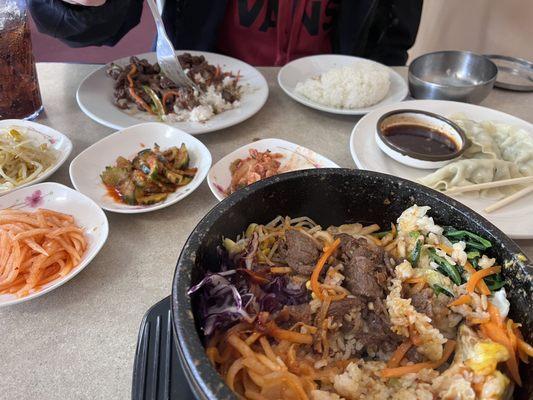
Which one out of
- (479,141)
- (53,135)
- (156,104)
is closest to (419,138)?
(479,141)

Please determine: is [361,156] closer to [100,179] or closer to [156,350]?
[100,179]

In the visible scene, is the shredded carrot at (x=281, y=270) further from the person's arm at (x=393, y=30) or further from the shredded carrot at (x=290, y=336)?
the person's arm at (x=393, y=30)

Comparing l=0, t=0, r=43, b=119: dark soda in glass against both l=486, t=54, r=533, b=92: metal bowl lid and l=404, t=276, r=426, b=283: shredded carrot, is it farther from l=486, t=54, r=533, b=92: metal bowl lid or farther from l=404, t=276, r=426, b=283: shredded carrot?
l=486, t=54, r=533, b=92: metal bowl lid

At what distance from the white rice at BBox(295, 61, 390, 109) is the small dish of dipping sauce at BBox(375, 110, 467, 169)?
0.79 ft

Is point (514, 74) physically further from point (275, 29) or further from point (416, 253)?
point (416, 253)

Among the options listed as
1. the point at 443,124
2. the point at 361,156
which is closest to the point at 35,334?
the point at 361,156

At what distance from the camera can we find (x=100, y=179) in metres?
1.45

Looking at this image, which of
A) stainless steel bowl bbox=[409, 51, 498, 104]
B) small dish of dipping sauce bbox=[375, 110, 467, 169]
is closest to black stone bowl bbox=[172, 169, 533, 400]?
small dish of dipping sauce bbox=[375, 110, 467, 169]

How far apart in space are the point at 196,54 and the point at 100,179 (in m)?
0.93

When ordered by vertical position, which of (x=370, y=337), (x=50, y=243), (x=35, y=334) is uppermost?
(x=370, y=337)

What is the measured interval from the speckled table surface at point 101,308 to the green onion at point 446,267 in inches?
22.2

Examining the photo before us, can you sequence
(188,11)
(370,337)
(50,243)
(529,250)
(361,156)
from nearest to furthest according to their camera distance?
(370,337), (50,243), (529,250), (361,156), (188,11)

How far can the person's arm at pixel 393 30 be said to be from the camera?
2.39 metres

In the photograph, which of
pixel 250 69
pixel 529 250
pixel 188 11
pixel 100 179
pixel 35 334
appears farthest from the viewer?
pixel 188 11
